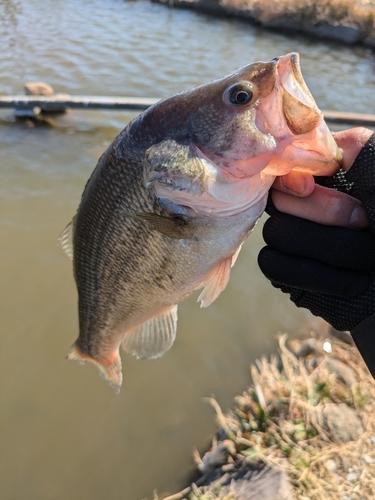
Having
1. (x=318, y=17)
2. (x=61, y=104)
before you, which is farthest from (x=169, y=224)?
(x=318, y=17)

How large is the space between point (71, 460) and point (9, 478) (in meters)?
0.45

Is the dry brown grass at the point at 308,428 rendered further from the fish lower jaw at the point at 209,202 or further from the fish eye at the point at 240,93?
the fish eye at the point at 240,93

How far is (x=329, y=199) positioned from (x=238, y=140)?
423 mm

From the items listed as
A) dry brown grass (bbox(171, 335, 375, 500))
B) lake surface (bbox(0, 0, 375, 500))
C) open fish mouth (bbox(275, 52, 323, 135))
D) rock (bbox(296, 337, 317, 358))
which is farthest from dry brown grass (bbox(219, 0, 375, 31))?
open fish mouth (bbox(275, 52, 323, 135))

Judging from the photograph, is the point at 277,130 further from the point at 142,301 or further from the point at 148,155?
the point at 142,301

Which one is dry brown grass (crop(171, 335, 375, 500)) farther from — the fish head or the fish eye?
the fish eye

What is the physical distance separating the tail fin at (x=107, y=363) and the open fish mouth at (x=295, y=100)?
1.60m

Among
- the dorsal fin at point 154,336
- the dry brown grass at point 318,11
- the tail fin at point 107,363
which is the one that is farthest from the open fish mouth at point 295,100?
the dry brown grass at point 318,11

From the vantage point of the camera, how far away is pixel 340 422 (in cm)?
250

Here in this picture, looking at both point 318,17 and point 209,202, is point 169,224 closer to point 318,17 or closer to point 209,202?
point 209,202

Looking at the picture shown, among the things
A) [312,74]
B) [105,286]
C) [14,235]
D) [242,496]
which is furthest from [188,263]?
[312,74]

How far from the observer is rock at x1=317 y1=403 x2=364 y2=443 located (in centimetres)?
245

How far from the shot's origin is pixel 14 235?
469cm

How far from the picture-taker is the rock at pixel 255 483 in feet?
7.10
